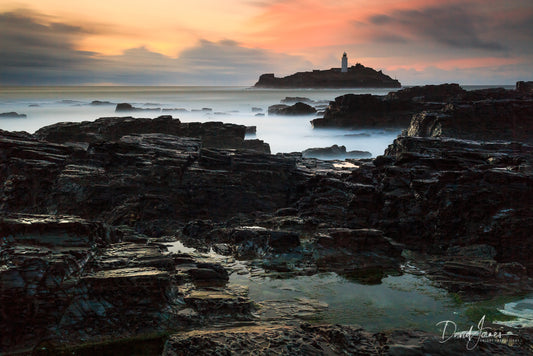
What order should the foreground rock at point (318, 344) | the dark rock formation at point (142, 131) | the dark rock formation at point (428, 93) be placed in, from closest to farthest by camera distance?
the foreground rock at point (318, 344), the dark rock formation at point (142, 131), the dark rock formation at point (428, 93)

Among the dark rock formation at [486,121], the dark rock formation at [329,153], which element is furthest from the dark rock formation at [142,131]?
the dark rock formation at [486,121]

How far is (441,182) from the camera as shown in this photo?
36.2 ft

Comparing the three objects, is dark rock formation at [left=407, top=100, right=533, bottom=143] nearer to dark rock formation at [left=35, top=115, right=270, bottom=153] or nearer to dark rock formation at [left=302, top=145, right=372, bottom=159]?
dark rock formation at [left=302, top=145, right=372, bottom=159]

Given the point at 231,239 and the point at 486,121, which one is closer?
the point at 231,239

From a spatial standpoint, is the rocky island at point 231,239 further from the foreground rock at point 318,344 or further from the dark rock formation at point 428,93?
the dark rock formation at point 428,93

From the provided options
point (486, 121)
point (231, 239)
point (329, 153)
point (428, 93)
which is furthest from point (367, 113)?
point (231, 239)

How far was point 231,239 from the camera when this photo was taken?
10336 mm

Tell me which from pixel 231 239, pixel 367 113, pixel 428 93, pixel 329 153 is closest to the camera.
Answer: pixel 231 239

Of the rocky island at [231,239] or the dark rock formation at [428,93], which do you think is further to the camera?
the dark rock formation at [428,93]

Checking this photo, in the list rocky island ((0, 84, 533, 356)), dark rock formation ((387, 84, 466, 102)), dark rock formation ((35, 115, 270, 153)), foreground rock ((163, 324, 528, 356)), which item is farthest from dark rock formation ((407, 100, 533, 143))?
dark rock formation ((387, 84, 466, 102))

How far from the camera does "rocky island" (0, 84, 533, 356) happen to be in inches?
235

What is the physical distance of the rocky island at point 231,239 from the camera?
19.5ft

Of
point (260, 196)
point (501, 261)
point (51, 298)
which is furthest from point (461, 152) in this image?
point (51, 298)

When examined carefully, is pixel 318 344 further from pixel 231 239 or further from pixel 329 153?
pixel 329 153
